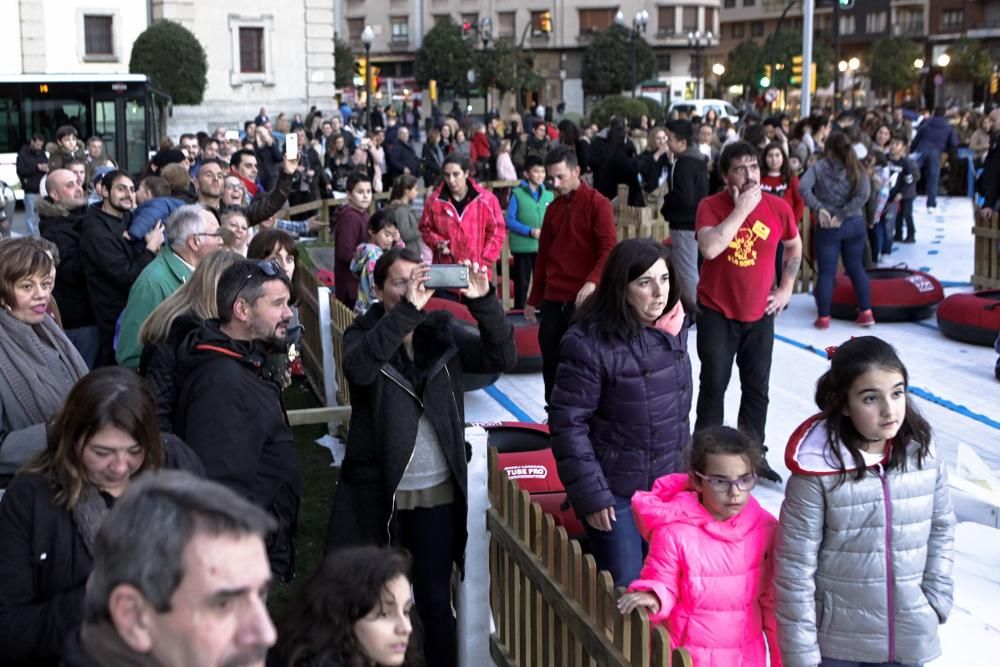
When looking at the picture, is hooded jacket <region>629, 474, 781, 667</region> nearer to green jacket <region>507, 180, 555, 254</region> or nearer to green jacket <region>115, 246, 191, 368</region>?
green jacket <region>115, 246, 191, 368</region>

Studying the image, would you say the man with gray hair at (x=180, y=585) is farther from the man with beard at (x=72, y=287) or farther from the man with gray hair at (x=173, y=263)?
the man with beard at (x=72, y=287)

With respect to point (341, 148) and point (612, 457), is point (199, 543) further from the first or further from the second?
point (341, 148)

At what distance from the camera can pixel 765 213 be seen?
7414mm

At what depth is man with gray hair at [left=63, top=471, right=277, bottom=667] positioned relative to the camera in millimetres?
1952

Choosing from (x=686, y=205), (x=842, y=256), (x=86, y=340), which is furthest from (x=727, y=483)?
(x=842, y=256)

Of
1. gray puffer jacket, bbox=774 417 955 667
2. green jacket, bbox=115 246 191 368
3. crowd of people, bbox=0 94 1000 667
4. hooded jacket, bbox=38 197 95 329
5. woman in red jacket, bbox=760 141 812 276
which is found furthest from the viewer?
woman in red jacket, bbox=760 141 812 276

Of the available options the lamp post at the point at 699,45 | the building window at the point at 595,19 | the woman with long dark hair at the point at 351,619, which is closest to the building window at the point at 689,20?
the lamp post at the point at 699,45

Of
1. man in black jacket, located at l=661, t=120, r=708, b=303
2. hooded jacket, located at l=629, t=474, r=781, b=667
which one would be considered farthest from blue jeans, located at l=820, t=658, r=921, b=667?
man in black jacket, located at l=661, t=120, r=708, b=303

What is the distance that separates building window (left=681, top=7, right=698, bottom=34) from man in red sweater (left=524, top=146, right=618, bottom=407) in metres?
84.3

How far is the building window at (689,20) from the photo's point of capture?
8944 cm

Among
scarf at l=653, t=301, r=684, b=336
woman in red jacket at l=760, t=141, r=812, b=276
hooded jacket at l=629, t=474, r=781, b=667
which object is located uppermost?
woman in red jacket at l=760, t=141, r=812, b=276

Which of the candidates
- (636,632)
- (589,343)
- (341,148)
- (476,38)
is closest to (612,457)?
(589,343)

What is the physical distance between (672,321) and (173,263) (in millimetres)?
2433

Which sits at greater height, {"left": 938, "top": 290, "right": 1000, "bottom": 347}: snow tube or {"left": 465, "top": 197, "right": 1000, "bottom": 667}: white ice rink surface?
{"left": 938, "top": 290, "right": 1000, "bottom": 347}: snow tube
